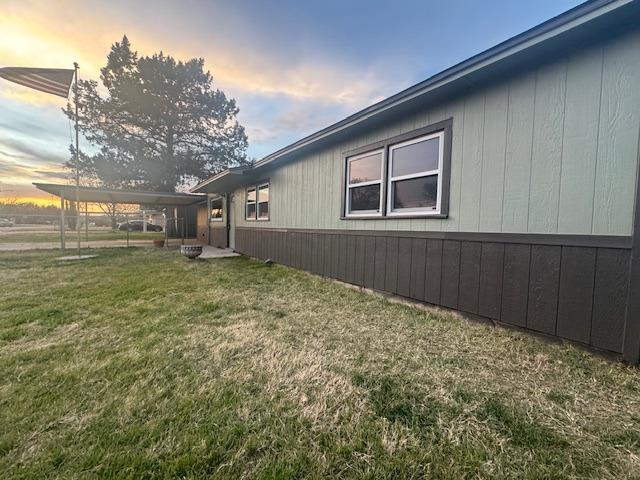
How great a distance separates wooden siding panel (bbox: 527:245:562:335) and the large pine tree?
2174 cm

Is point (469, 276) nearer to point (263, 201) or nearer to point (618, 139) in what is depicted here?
point (618, 139)

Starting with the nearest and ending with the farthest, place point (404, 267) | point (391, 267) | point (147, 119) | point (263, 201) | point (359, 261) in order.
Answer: point (404, 267), point (391, 267), point (359, 261), point (263, 201), point (147, 119)

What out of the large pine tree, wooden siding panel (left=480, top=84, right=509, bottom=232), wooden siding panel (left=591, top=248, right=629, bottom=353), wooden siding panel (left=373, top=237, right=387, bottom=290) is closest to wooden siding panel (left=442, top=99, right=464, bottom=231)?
wooden siding panel (left=480, top=84, right=509, bottom=232)

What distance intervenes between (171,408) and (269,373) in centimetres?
69

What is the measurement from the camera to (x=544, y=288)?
2748 mm

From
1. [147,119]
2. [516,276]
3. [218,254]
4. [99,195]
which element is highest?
[147,119]

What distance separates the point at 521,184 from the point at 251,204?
332 inches

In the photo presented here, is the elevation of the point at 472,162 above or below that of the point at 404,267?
above

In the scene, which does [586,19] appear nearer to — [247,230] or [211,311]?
[211,311]

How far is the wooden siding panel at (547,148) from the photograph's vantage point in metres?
2.69

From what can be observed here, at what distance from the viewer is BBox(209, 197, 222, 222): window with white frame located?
13211 millimetres

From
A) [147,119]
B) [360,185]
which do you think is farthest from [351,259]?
[147,119]

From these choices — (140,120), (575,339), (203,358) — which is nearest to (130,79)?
(140,120)

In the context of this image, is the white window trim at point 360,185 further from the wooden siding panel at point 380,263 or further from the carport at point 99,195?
the carport at point 99,195
